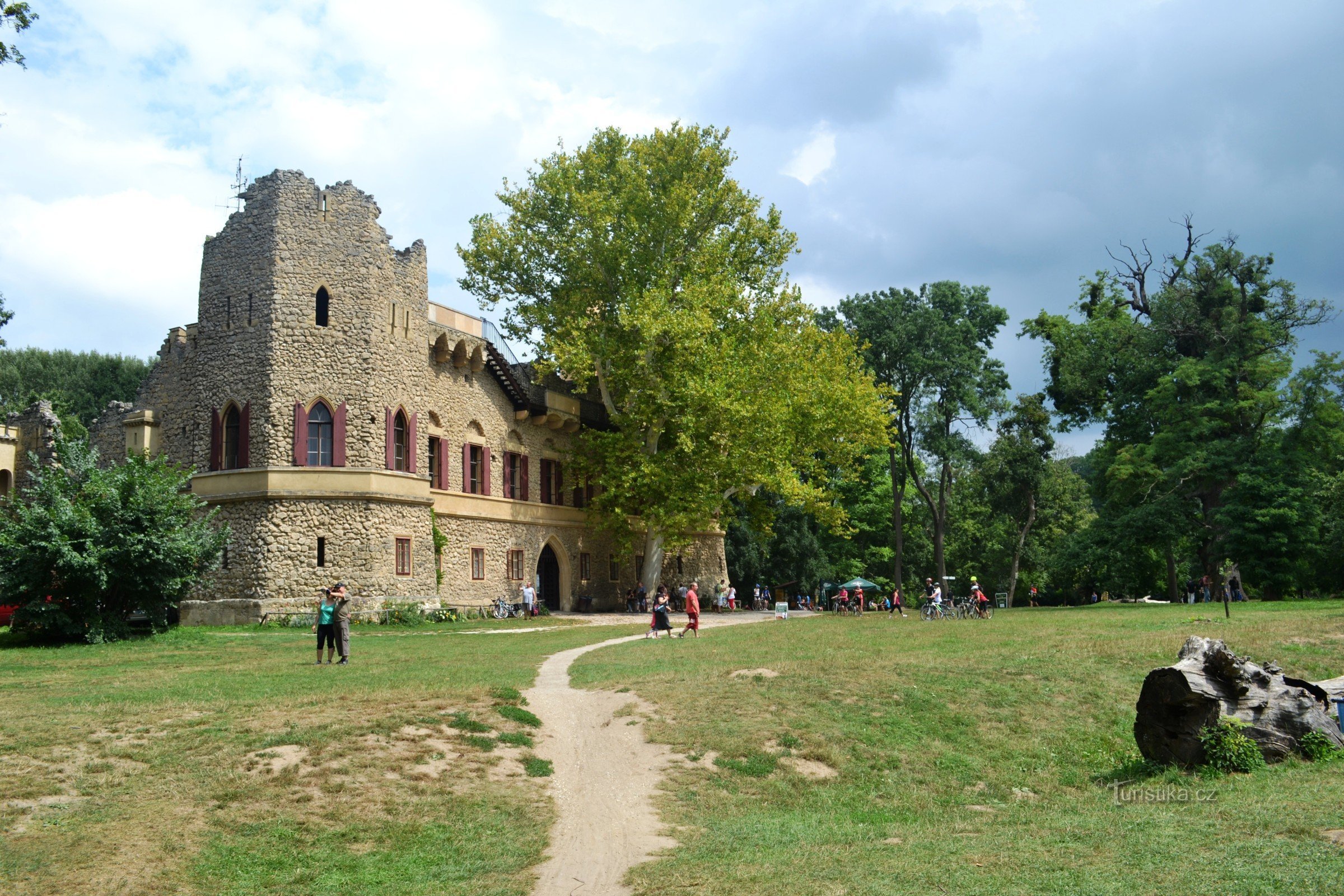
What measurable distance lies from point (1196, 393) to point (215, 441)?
40089 mm

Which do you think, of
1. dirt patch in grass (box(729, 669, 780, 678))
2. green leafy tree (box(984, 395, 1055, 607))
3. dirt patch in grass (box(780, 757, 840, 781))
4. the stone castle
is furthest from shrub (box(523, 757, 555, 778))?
green leafy tree (box(984, 395, 1055, 607))

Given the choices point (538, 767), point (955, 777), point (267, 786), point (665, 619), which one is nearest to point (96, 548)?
point (665, 619)

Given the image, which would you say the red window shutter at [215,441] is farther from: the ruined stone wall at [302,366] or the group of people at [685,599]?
the group of people at [685,599]

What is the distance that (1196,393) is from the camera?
1831 inches

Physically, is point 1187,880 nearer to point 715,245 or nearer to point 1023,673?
point 1023,673

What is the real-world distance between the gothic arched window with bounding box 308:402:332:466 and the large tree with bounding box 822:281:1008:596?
98.7 feet

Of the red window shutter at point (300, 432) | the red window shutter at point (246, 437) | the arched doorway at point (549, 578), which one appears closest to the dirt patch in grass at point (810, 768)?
the red window shutter at point (300, 432)

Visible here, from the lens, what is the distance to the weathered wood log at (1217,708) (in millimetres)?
13070

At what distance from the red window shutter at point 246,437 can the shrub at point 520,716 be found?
2189 cm

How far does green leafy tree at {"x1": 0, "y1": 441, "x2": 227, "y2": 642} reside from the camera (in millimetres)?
24672

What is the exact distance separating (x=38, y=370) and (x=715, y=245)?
139 feet

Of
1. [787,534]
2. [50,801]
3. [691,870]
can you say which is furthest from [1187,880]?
[787,534]

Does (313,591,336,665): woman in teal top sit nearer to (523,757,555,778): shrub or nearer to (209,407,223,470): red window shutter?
(523,757,555,778): shrub

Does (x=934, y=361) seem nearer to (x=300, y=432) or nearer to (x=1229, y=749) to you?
(x=300, y=432)
